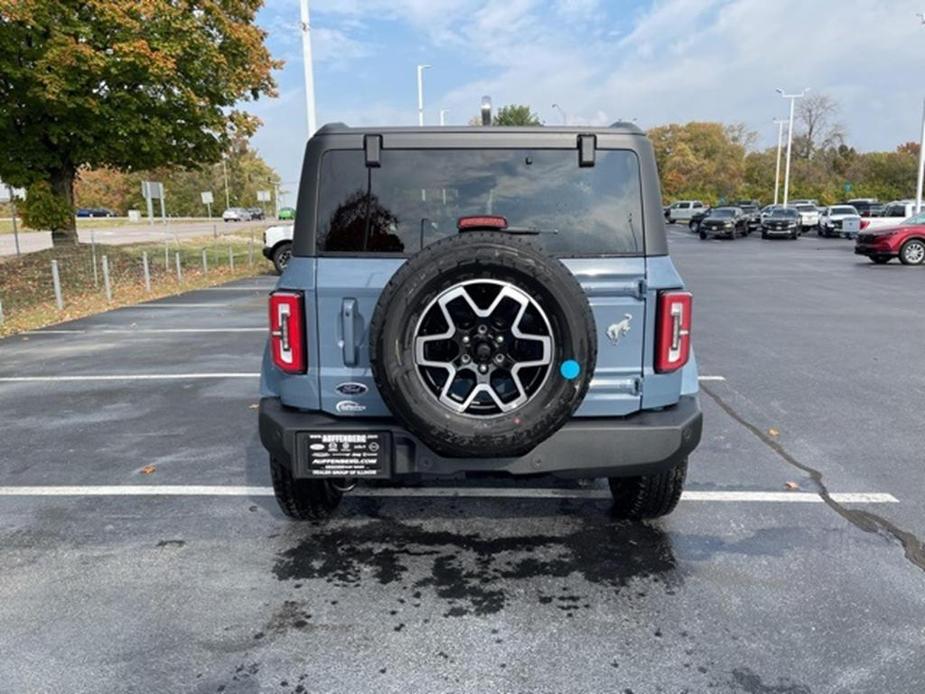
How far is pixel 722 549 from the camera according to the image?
371 cm

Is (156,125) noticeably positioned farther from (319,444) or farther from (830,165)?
(830,165)

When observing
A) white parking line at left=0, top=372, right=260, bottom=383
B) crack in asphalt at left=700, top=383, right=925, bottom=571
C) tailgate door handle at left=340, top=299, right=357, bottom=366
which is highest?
tailgate door handle at left=340, top=299, right=357, bottom=366

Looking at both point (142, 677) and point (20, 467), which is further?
point (20, 467)

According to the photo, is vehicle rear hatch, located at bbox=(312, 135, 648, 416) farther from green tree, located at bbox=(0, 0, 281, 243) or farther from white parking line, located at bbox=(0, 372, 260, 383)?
green tree, located at bbox=(0, 0, 281, 243)

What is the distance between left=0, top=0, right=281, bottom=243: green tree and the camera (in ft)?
54.6

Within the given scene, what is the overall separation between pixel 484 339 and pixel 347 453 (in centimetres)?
81

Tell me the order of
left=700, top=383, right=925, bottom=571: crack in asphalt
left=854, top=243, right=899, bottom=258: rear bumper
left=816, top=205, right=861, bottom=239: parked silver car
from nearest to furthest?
1. left=700, top=383, right=925, bottom=571: crack in asphalt
2. left=854, top=243, right=899, bottom=258: rear bumper
3. left=816, top=205, right=861, bottom=239: parked silver car

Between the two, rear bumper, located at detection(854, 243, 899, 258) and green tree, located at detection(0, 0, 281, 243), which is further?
rear bumper, located at detection(854, 243, 899, 258)

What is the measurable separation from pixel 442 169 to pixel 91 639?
248 centimetres

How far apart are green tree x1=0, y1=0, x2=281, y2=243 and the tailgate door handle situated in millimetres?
16163

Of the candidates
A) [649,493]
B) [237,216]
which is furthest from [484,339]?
[237,216]

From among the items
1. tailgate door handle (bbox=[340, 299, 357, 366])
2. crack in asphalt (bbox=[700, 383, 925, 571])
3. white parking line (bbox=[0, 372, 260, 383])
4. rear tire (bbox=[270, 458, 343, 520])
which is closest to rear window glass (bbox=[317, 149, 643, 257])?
tailgate door handle (bbox=[340, 299, 357, 366])

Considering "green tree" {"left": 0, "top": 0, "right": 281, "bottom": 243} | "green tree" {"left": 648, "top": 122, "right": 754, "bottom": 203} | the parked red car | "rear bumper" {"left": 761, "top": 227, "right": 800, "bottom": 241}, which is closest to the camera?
"green tree" {"left": 0, "top": 0, "right": 281, "bottom": 243}

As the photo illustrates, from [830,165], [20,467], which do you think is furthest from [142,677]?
[830,165]
